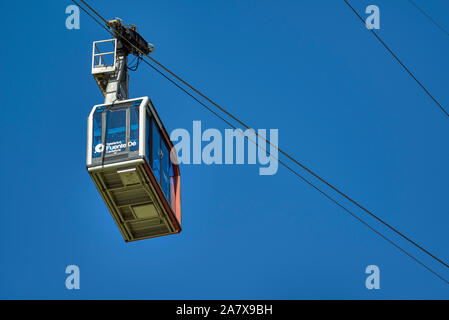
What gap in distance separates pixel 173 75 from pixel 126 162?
256 centimetres

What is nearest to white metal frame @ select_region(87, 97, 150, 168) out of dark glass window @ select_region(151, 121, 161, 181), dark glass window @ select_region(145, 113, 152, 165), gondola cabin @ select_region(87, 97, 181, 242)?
gondola cabin @ select_region(87, 97, 181, 242)

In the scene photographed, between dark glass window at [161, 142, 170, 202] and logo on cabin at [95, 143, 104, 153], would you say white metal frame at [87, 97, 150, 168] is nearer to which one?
logo on cabin at [95, 143, 104, 153]

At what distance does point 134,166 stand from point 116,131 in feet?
4.18

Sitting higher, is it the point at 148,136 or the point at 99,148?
the point at 148,136

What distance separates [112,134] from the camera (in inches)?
1113

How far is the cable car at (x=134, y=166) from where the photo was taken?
91.4ft

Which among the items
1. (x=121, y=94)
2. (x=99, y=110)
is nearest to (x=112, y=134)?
(x=99, y=110)

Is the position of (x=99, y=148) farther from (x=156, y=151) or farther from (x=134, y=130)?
(x=156, y=151)

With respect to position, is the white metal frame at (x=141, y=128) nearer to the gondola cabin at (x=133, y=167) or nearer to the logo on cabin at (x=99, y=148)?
the gondola cabin at (x=133, y=167)

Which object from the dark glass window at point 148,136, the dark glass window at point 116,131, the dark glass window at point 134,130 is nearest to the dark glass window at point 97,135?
the dark glass window at point 116,131

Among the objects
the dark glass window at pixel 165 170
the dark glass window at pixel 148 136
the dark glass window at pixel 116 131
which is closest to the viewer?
the dark glass window at pixel 116 131

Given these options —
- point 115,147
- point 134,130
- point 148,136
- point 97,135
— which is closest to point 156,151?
point 148,136

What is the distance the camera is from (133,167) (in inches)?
1089

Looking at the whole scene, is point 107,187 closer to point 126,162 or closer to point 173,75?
point 126,162
